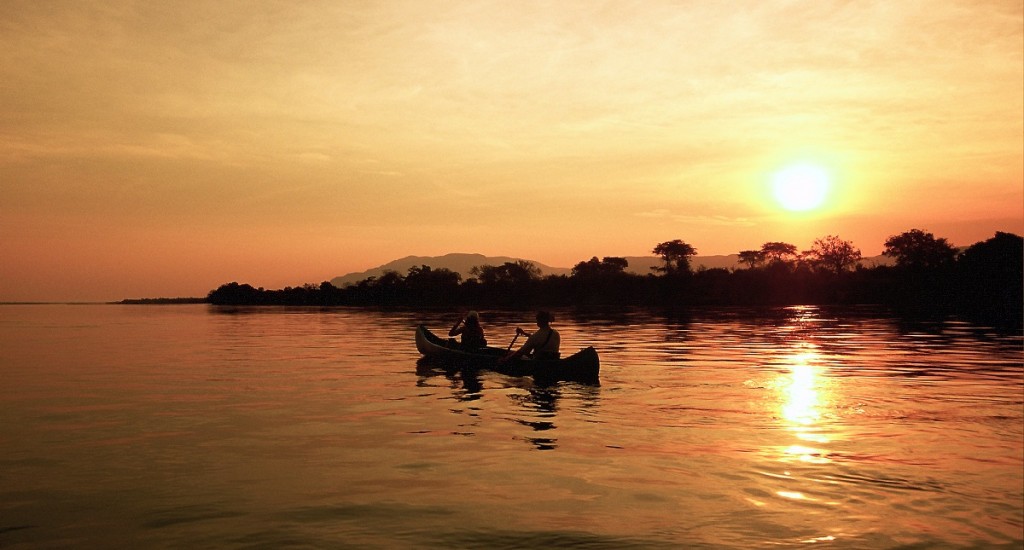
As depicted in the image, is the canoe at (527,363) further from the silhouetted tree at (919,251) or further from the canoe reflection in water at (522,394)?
the silhouetted tree at (919,251)

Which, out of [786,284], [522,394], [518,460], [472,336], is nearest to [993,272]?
[786,284]

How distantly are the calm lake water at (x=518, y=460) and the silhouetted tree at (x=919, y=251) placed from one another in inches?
5085

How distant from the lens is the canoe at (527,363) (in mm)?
22609

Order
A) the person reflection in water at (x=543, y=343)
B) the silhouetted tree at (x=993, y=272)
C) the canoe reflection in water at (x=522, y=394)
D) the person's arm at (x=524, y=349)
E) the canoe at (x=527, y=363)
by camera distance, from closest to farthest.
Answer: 1. the canoe reflection in water at (x=522, y=394)
2. the canoe at (x=527, y=363)
3. the person reflection in water at (x=543, y=343)
4. the person's arm at (x=524, y=349)
5. the silhouetted tree at (x=993, y=272)

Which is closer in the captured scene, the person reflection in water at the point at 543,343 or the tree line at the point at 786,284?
the person reflection in water at the point at 543,343

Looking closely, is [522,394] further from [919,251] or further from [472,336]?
[919,251]

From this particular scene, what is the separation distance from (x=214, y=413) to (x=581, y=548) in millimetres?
12937

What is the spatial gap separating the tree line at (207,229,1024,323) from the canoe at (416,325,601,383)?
292ft

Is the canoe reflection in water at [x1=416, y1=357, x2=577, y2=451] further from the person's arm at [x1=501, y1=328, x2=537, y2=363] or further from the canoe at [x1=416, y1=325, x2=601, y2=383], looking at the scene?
the person's arm at [x1=501, y1=328, x2=537, y2=363]

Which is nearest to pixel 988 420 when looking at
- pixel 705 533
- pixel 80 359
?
pixel 705 533

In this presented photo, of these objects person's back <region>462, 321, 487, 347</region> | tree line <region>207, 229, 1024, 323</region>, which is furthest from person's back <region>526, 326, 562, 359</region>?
tree line <region>207, 229, 1024, 323</region>

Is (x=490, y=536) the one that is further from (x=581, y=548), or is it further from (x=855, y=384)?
(x=855, y=384)

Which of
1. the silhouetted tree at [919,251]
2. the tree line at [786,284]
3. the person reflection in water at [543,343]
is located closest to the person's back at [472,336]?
the person reflection in water at [543,343]

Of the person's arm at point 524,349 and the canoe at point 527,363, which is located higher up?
the person's arm at point 524,349
